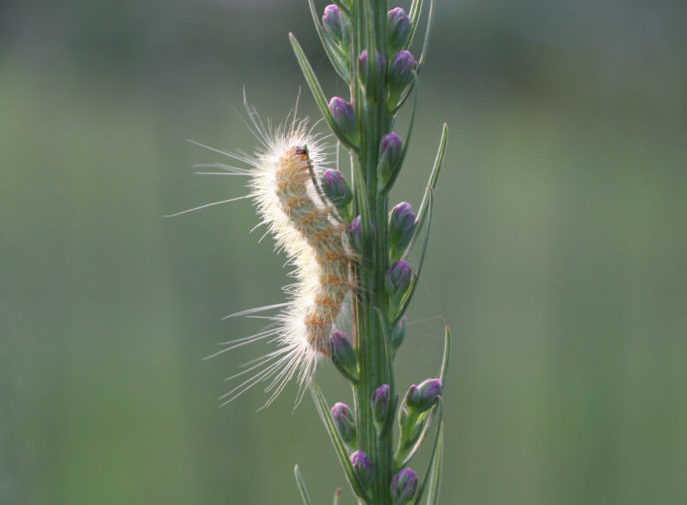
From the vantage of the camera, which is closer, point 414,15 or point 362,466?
point 362,466

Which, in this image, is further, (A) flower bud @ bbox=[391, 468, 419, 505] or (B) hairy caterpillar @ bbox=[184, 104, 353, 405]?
(B) hairy caterpillar @ bbox=[184, 104, 353, 405]

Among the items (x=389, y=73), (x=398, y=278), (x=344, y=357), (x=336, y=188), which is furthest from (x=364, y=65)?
(x=344, y=357)

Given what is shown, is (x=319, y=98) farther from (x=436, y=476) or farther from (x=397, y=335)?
(x=436, y=476)

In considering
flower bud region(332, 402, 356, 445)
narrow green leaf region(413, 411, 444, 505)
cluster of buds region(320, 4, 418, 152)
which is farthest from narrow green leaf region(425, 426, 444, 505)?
cluster of buds region(320, 4, 418, 152)

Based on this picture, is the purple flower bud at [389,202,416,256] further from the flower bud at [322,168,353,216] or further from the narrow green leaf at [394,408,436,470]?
the narrow green leaf at [394,408,436,470]

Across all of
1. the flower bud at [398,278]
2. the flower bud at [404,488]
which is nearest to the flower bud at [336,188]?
the flower bud at [398,278]

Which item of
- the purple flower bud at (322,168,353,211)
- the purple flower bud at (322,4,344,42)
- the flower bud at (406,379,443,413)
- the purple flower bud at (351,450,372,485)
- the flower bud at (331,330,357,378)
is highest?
the purple flower bud at (322,4,344,42)
